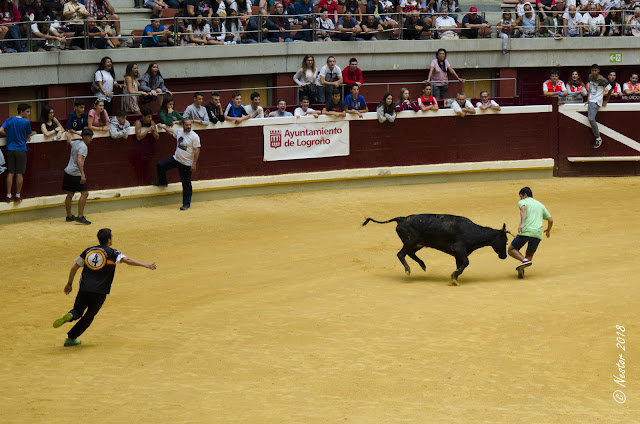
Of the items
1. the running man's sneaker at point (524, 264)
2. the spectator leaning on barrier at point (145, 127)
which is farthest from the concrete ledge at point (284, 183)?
the running man's sneaker at point (524, 264)

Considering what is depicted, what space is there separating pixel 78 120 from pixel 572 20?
1253cm

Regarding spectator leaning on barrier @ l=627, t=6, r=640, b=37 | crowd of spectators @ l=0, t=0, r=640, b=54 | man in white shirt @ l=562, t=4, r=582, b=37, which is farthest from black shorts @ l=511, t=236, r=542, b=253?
spectator leaning on barrier @ l=627, t=6, r=640, b=37

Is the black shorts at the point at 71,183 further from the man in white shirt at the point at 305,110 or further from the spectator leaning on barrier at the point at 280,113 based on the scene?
the man in white shirt at the point at 305,110

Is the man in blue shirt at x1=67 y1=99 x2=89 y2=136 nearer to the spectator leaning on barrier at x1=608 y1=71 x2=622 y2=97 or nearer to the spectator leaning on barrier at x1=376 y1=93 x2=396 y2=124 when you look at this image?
the spectator leaning on barrier at x1=376 y1=93 x2=396 y2=124

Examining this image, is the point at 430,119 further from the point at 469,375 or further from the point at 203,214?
the point at 469,375

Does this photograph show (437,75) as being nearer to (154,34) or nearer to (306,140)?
(306,140)

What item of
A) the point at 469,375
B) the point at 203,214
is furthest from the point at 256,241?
the point at 469,375

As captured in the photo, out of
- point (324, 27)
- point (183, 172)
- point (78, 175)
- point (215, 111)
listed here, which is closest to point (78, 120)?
point (78, 175)

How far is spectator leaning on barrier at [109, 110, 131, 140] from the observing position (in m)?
18.7

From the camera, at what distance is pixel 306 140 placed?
20672mm

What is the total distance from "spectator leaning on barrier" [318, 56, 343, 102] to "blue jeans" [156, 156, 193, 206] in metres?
3.97

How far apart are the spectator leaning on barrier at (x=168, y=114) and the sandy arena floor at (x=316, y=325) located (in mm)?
1688

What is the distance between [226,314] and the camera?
1263cm

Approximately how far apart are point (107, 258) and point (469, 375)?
3.84m
